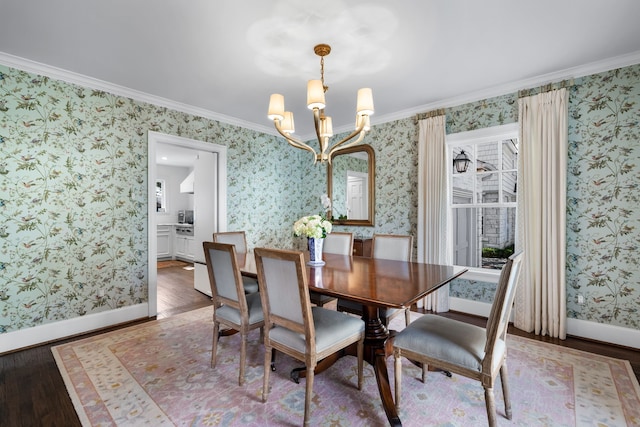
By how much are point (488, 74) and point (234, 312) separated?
10.6 ft

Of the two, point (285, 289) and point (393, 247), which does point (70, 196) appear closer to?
point (285, 289)

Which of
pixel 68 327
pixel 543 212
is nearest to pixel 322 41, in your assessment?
pixel 543 212

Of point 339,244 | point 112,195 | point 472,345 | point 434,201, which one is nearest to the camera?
point 472,345

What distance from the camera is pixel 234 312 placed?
7.24 ft

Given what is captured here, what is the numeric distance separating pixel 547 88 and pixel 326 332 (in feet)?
10.6

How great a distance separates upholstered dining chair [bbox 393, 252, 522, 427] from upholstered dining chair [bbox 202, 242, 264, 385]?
103 centimetres

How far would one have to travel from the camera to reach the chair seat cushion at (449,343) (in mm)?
1566

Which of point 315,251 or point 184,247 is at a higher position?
point 315,251

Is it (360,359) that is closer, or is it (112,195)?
(360,359)

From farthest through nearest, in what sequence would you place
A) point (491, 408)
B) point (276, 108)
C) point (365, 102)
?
point (276, 108), point (365, 102), point (491, 408)

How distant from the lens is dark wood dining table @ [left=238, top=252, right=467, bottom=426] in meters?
1.66

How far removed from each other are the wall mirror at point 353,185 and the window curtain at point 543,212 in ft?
6.06

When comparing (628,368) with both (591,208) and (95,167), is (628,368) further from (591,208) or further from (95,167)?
(95,167)

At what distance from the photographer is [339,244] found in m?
3.38
